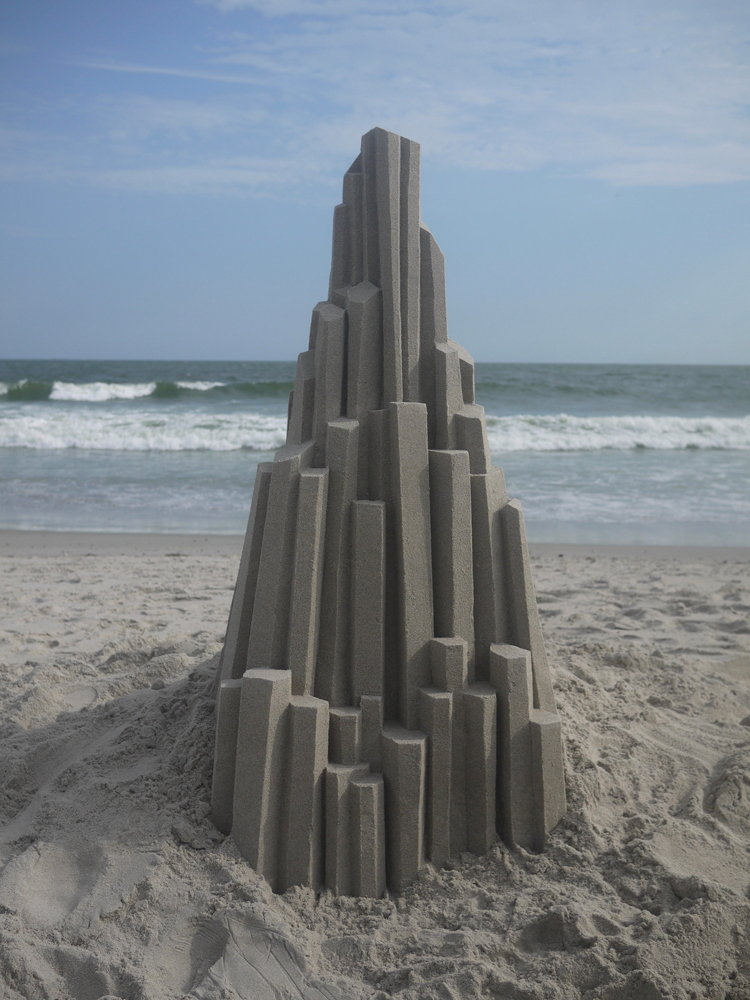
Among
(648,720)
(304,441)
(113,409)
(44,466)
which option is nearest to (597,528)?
(648,720)

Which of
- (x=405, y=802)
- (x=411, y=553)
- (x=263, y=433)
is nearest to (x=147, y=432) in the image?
(x=263, y=433)

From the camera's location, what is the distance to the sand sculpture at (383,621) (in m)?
2.13

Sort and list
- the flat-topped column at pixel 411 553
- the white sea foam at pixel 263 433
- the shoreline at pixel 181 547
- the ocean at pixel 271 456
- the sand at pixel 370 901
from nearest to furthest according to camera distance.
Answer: the sand at pixel 370 901 → the flat-topped column at pixel 411 553 → the shoreline at pixel 181 547 → the ocean at pixel 271 456 → the white sea foam at pixel 263 433

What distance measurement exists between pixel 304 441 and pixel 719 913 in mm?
1699

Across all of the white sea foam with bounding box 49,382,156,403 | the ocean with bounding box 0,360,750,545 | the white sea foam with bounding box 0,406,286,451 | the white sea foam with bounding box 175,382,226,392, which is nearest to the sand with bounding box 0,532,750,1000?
the ocean with bounding box 0,360,750,545

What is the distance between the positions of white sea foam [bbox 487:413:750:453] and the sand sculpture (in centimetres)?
1115

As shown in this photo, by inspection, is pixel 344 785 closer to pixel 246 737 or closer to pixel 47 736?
pixel 246 737

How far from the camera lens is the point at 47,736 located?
2930 mm

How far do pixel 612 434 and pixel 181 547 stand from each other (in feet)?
34.7

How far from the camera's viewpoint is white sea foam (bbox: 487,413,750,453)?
46.2 ft

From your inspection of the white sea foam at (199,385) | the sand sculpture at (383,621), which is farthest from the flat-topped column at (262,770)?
the white sea foam at (199,385)

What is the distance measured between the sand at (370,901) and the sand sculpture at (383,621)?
0.45 feet

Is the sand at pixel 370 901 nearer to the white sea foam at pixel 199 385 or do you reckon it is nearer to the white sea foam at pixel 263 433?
the white sea foam at pixel 263 433

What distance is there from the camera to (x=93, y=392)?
23.0 m
